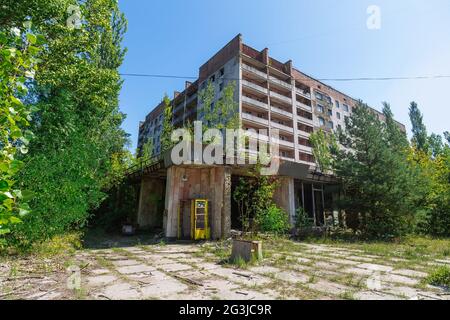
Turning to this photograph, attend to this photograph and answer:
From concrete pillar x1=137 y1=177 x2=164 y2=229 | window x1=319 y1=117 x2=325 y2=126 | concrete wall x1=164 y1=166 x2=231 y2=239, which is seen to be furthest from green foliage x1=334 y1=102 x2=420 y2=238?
window x1=319 y1=117 x2=325 y2=126

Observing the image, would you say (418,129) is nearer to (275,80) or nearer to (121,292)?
(275,80)

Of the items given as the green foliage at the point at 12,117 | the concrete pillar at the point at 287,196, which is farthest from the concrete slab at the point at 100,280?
the concrete pillar at the point at 287,196

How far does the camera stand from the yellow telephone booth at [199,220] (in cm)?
1002

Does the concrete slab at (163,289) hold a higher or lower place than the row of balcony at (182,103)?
lower

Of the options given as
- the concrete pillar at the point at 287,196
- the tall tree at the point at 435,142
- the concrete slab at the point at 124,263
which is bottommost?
the concrete slab at the point at 124,263

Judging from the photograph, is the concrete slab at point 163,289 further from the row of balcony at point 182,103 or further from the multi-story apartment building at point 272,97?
the row of balcony at point 182,103

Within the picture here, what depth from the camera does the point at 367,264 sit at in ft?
19.3

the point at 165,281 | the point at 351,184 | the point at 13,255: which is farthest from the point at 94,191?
the point at 351,184

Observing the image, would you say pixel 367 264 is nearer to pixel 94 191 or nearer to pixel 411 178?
pixel 411 178

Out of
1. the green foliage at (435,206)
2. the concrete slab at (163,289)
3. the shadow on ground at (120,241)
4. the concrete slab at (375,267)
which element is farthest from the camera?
the green foliage at (435,206)

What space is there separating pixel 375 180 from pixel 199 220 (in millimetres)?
8564

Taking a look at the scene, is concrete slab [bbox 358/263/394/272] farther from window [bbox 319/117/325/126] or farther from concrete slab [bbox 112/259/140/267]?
window [bbox 319/117/325/126]

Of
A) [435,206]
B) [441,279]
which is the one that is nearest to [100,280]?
[441,279]

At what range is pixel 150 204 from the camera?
48.5 feet
